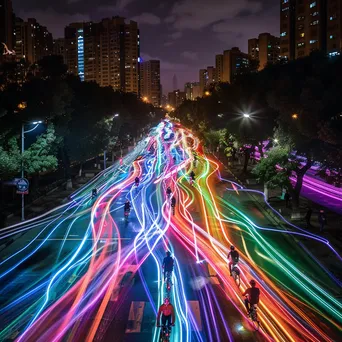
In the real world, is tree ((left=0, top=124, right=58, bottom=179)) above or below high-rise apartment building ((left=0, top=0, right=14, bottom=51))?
below

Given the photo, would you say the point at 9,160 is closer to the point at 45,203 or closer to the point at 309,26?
the point at 45,203

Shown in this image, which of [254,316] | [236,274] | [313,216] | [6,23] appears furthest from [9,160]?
[6,23]

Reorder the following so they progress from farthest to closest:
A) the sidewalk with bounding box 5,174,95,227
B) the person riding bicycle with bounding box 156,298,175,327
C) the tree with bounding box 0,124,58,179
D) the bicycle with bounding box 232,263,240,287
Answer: the sidewalk with bounding box 5,174,95,227
the tree with bounding box 0,124,58,179
the bicycle with bounding box 232,263,240,287
the person riding bicycle with bounding box 156,298,175,327

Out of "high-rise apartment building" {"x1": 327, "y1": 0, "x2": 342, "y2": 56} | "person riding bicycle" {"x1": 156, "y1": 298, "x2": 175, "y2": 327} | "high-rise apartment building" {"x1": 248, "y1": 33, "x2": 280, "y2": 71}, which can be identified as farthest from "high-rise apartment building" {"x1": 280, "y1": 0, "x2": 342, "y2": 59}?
"person riding bicycle" {"x1": 156, "y1": 298, "x2": 175, "y2": 327}

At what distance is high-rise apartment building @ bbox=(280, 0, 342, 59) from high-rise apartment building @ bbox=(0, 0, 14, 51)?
279 feet

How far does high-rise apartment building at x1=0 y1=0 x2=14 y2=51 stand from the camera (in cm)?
13738

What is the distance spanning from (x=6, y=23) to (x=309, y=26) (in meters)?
96.9

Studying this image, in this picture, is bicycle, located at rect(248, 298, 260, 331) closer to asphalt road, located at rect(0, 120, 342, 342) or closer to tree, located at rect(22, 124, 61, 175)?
asphalt road, located at rect(0, 120, 342, 342)

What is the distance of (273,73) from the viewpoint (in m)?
25.3

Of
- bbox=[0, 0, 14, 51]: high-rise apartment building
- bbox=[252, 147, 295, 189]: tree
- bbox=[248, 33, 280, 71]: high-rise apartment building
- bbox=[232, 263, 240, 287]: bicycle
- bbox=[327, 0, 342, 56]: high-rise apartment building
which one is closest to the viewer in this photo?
bbox=[232, 263, 240, 287]: bicycle

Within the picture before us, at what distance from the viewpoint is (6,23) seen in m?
141

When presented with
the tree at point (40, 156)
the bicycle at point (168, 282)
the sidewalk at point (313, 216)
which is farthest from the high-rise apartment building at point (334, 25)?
the bicycle at point (168, 282)

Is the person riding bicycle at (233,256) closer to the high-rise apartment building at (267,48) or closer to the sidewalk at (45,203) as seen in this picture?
the sidewalk at (45,203)

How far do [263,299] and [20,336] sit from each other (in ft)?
22.2
